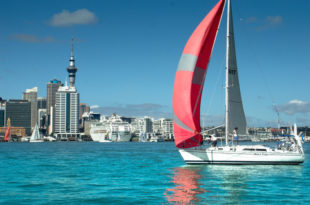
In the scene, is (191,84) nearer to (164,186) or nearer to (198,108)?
(198,108)

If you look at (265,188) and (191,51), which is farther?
(191,51)

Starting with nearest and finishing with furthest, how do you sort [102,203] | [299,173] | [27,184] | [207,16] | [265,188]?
1. [102,203]
2. [265,188]
3. [27,184]
4. [299,173]
5. [207,16]

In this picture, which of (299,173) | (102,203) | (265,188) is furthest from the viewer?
(299,173)

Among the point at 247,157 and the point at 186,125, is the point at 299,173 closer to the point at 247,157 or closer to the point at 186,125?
the point at 247,157

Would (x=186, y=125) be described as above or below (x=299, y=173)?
above

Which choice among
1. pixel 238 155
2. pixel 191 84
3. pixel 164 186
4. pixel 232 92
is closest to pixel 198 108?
pixel 191 84

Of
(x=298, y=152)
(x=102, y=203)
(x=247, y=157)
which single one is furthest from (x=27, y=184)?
(x=298, y=152)

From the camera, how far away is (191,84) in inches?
1249

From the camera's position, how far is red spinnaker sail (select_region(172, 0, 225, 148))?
104 ft

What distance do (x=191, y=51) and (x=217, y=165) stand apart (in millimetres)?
9131

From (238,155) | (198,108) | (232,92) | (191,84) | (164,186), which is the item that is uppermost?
(191,84)

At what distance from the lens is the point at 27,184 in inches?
1014

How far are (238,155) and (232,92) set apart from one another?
515cm

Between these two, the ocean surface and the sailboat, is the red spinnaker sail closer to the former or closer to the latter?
the sailboat
